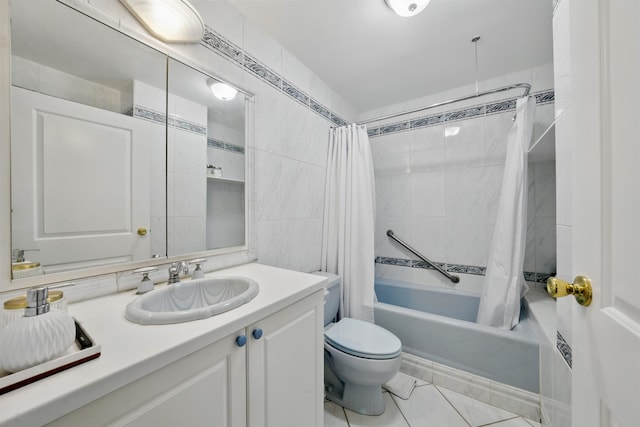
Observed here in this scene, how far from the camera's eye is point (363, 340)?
1.36 m

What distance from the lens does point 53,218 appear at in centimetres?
76

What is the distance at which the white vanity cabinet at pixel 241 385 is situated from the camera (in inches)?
18.6

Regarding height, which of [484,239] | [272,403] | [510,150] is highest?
[510,150]

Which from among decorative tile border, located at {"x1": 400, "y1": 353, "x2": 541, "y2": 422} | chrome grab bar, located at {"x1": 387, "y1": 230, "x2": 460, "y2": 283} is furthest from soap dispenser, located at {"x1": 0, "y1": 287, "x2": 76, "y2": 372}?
chrome grab bar, located at {"x1": 387, "y1": 230, "x2": 460, "y2": 283}

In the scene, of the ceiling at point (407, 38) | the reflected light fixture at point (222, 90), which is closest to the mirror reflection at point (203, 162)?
the reflected light fixture at point (222, 90)

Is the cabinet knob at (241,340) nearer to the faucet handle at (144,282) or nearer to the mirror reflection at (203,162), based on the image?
the faucet handle at (144,282)

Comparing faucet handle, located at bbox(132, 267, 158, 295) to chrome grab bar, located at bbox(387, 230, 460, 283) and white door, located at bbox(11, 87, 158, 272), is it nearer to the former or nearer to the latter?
white door, located at bbox(11, 87, 158, 272)

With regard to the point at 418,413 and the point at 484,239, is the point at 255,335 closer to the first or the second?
the point at 418,413

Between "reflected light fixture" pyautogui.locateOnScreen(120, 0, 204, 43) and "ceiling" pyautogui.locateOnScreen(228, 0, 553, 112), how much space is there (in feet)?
1.37

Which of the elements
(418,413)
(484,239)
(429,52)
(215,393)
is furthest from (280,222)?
(484,239)

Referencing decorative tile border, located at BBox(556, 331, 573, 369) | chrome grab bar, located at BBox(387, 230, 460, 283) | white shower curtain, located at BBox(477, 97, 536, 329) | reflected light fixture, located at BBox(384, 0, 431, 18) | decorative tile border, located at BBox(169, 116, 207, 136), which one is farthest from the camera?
chrome grab bar, located at BBox(387, 230, 460, 283)

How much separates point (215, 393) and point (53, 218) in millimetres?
765

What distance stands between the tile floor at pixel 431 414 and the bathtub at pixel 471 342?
171 mm

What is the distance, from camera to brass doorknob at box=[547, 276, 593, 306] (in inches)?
→ 18.5
